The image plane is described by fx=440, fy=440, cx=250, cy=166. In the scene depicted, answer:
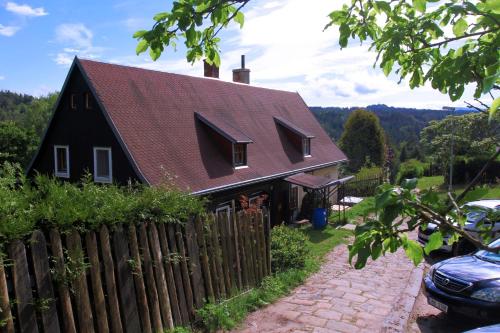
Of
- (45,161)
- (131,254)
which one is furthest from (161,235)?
(45,161)

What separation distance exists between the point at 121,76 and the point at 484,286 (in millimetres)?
13091

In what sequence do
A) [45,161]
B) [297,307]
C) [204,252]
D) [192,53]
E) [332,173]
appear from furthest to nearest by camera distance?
[332,173] < [45,161] < [297,307] < [204,252] < [192,53]

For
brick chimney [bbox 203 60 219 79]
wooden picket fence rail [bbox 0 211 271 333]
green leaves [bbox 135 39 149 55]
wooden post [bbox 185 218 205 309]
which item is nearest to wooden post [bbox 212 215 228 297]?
wooden picket fence rail [bbox 0 211 271 333]

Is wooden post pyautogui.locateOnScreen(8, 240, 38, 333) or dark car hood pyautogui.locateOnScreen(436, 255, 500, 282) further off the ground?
wooden post pyautogui.locateOnScreen(8, 240, 38, 333)

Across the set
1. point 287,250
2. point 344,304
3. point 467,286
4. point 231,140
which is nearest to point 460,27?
point 467,286

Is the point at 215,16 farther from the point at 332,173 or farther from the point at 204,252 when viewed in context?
the point at 332,173

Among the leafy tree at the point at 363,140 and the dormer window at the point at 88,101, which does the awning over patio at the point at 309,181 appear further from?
the leafy tree at the point at 363,140

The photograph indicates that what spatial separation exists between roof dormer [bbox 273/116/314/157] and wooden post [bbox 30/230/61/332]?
1839 cm

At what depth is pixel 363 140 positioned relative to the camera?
159 ft

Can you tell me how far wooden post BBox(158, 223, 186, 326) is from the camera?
629cm

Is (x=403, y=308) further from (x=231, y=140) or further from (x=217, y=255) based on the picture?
(x=231, y=140)

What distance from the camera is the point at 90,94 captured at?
589 inches

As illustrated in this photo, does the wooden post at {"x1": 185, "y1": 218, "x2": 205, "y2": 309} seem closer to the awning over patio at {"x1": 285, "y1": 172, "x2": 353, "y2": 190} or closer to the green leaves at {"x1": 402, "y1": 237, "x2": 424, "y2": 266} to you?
the green leaves at {"x1": 402, "y1": 237, "x2": 424, "y2": 266}

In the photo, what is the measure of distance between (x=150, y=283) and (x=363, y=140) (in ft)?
147
